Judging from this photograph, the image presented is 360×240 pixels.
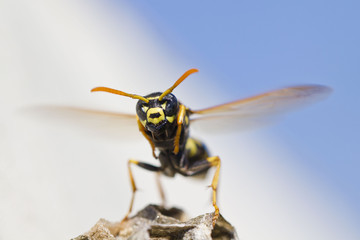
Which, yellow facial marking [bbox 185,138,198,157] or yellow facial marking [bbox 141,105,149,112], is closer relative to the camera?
yellow facial marking [bbox 141,105,149,112]

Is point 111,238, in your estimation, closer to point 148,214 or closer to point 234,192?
point 148,214

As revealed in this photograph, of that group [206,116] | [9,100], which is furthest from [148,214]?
[9,100]

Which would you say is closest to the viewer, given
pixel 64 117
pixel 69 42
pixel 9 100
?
pixel 64 117

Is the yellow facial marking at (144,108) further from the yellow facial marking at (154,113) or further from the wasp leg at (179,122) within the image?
the wasp leg at (179,122)

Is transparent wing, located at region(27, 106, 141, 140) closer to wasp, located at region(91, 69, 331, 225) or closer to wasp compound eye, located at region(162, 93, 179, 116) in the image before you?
wasp, located at region(91, 69, 331, 225)

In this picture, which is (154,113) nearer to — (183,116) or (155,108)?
(155,108)

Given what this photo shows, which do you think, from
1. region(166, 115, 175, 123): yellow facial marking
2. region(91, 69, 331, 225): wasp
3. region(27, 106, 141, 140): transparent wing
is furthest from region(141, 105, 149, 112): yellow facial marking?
region(27, 106, 141, 140): transparent wing
